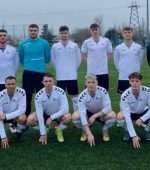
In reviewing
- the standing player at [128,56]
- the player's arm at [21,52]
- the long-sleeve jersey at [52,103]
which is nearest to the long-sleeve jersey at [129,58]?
the standing player at [128,56]

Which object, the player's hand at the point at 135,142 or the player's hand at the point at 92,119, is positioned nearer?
the player's hand at the point at 135,142

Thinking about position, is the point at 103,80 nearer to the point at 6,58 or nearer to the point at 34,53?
the point at 34,53

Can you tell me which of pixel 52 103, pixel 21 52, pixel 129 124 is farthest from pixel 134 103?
pixel 21 52

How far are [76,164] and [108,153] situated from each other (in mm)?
678

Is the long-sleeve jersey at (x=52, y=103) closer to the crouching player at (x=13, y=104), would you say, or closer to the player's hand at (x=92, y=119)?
the crouching player at (x=13, y=104)

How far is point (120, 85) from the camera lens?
804 cm

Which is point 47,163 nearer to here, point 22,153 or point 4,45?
point 22,153

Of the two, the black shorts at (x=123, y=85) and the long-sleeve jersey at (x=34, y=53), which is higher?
the long-sleeve jersey at (x=34, y=53)

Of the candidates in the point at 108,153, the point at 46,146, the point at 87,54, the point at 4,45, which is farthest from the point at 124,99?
the point at 4,45

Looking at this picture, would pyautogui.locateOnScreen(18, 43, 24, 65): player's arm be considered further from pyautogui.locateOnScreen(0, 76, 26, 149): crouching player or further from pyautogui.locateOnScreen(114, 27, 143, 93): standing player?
pyautogui.locateOnScreen(114, 27, 143, 93): standing player

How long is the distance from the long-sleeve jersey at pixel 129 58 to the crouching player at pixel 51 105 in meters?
1.62

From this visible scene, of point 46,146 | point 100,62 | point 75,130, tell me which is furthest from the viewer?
point 100,62

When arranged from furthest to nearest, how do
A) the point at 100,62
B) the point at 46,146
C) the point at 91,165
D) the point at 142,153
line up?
1. the point at 100,62
2. the point at 46,146
3. the point at 142,153
4. the point at 91,165

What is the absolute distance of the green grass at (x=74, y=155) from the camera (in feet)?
→ 17.5
